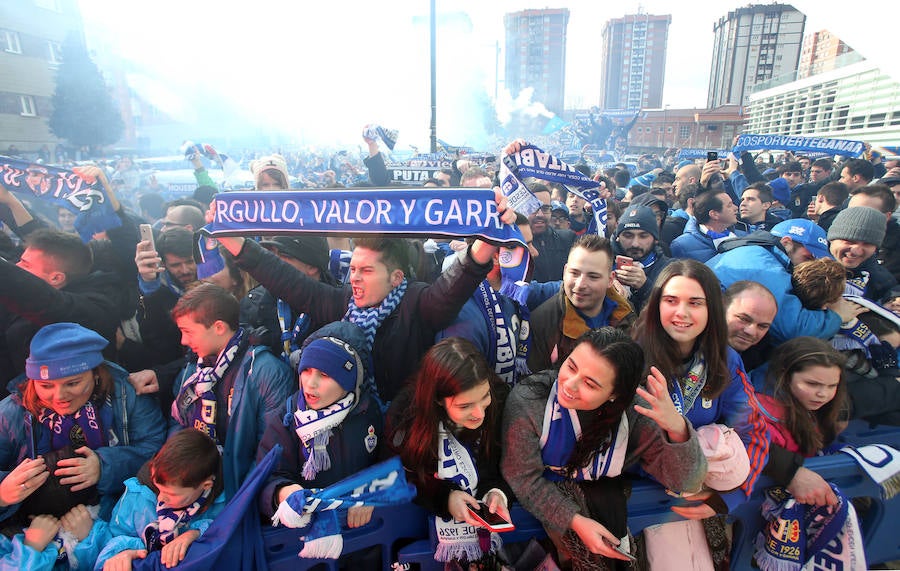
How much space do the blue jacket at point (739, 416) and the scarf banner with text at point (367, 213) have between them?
1.20 meters

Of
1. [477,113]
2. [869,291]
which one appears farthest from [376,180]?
[477,113]

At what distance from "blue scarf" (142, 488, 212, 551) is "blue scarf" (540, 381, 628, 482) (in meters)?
1.54

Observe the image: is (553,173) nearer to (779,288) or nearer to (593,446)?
(779,288)

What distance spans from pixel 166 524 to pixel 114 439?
0.69 meters

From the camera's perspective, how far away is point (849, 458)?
2.16 metres

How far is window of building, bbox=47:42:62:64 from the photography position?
31453mm

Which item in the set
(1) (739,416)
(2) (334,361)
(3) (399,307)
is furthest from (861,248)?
(2) (334,361)

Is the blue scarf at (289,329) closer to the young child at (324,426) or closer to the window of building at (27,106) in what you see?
the young child at (324,426)

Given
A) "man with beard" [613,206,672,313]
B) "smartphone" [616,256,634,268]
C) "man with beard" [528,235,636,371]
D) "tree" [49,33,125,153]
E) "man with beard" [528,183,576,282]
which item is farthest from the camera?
"tree" [49,33,125,153]

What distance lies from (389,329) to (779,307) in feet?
7.66

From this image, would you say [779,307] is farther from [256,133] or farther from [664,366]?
[256,133]

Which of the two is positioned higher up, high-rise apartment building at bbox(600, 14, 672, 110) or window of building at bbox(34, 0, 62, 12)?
high-rise apartment building at bbox(600, 14, 672, 110)

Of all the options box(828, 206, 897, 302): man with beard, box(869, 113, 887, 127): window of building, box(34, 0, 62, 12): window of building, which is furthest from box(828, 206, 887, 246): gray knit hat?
box(34, 0, 62, 12): window of building

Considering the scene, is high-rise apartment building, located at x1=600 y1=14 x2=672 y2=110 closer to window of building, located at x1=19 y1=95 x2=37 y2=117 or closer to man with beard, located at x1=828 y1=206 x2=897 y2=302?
window of building, located at x1=19 y1=95 x2=37 y2=117
